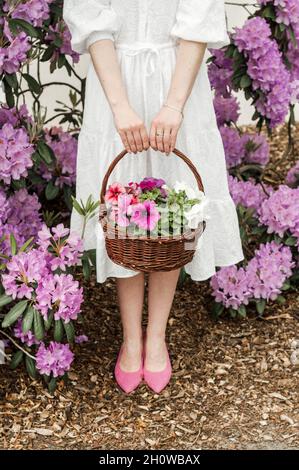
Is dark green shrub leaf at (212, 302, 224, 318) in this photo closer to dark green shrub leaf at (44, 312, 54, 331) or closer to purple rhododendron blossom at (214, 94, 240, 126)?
dark green shrub leaf at (44, 312, 54, 331)

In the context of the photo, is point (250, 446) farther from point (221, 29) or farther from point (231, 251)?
point (221, 29)

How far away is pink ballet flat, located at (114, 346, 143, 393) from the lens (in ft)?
9.52

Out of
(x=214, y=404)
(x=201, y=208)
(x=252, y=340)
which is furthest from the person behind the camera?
(x=252, y=340)

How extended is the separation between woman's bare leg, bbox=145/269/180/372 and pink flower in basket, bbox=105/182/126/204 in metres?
0.43

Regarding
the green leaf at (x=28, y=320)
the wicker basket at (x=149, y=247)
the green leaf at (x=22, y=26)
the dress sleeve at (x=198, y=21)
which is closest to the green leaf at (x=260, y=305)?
the wicker basket at (x=149, y=247)

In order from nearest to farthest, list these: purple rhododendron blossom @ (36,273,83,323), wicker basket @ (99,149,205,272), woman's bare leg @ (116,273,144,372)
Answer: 1. wicker basket @ (99,149,205,272)
2. purple rhododendron blossom @ (36,273,83,323)
3. woman's bare leg @ (116,273,144,372)

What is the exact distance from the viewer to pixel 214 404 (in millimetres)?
2873

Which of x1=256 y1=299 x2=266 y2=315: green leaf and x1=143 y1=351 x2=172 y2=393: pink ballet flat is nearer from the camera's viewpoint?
x1=143 y1=351 x2=172 y2=393: pink ballet flat

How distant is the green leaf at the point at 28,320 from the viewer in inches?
102

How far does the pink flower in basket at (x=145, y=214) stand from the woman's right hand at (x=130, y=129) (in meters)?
0.17

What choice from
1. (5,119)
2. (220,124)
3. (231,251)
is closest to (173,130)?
(231,251)

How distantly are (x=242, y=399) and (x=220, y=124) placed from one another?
1.38 metres

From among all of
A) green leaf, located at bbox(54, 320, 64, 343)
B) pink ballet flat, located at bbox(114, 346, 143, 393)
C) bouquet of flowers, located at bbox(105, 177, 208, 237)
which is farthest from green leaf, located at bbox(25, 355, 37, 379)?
bouquet of flowers, located at bbox(105, 177, 208, 237)

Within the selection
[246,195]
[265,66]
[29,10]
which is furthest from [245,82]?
[29,10]
